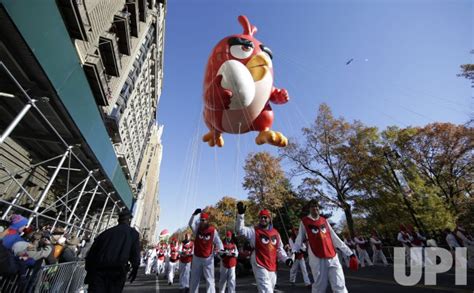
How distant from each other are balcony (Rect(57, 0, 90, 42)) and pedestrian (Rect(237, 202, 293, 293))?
9.59 meters

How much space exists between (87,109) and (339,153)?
65.5 feet

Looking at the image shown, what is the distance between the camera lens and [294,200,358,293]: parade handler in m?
4.38

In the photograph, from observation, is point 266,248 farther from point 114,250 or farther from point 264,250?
point 114,250

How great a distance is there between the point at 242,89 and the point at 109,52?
12.7m

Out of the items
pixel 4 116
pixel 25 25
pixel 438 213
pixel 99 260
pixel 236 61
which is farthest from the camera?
pixel 438 213

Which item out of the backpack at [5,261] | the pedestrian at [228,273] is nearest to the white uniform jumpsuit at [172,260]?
the pedestrian at [228,273]

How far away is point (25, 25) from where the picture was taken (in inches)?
166

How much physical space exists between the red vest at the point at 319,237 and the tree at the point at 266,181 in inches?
857

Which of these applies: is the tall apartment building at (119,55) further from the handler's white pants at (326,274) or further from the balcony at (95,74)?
the handler's white pants at (326,274)

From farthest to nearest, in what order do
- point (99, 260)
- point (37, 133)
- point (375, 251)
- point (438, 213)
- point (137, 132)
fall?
point (137, 132)
point (438, 213)
point (375, 251)
point (37, 133)
point (99, 260)

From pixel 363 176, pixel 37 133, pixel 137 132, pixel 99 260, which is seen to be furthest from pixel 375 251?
pixel 137 132

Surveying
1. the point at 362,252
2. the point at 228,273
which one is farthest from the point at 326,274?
the point at 362,252

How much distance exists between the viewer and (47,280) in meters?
4.64

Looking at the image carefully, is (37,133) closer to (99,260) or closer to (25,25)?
(25,25)
